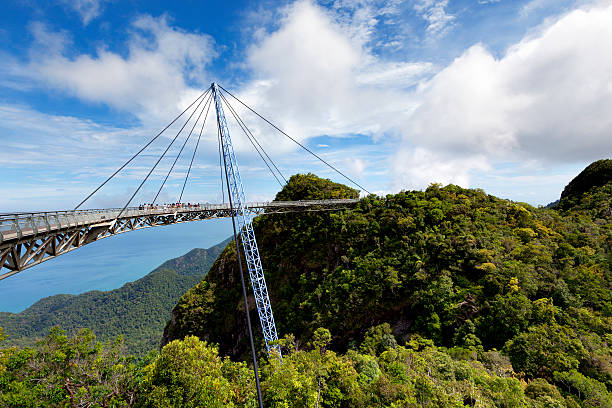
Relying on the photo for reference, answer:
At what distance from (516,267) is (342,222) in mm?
16363

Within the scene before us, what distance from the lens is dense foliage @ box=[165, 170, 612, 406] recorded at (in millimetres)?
15516

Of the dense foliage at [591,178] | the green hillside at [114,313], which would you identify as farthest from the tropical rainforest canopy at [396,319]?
the green hillside at [114,313]

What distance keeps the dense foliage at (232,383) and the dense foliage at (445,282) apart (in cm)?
356

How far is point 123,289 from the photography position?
121750 millimetres

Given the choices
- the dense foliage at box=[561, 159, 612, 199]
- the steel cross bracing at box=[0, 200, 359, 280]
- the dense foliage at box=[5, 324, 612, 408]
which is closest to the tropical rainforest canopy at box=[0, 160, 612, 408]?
the dense foliage at box=[5, 324, 612, 408]

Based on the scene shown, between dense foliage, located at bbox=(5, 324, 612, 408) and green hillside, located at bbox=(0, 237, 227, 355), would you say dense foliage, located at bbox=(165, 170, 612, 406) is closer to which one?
dense foliage, located at bbox=(5, 324, 612, 408)

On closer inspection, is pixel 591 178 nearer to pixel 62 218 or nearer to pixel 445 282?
pixel 445 282

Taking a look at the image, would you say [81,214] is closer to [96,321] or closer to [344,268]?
[344,268]

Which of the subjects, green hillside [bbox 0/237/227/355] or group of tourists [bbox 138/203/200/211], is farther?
green hillside [bbox 0/237/227/355]

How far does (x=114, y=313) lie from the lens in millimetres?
107062

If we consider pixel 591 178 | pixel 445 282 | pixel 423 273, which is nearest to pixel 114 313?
pixel 423 273

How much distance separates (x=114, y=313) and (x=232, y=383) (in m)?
128

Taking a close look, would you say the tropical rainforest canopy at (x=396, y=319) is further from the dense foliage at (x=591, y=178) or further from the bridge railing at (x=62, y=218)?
the bridge railing at (x=62, y=218)

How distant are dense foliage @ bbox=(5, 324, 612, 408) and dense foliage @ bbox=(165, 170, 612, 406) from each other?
11.7 ft
